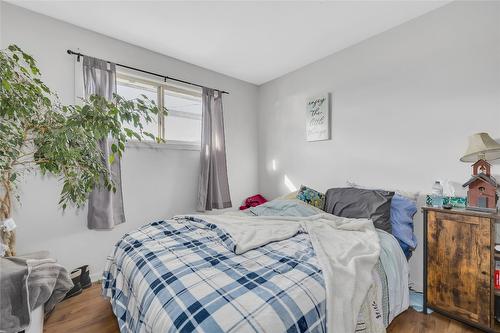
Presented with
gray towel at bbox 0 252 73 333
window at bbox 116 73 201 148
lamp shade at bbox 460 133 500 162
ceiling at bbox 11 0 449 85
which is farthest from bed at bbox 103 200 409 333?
ceiling at bbox 11 0 449 85

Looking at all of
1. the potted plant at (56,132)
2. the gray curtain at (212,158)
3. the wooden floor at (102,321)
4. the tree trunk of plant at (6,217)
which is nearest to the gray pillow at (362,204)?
the wooden floor at (102,321)

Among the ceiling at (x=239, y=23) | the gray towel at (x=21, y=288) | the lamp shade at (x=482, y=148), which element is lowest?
the gray towel at (x=21, y=288)

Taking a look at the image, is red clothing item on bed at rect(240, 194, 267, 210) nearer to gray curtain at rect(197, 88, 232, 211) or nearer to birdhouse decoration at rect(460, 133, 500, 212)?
gray curtain at rect(197, 88, 232, 211)

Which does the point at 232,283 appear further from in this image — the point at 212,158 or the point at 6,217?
the point at 212,158

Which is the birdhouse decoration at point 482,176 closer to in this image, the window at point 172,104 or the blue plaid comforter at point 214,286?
the blue plaid comforter at point 214,286

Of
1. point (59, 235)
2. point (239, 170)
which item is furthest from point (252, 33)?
point (59, 235)

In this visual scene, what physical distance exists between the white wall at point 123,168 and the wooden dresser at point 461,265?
2.49 metres

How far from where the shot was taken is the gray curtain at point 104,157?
232cm

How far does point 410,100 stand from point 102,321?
3267mm

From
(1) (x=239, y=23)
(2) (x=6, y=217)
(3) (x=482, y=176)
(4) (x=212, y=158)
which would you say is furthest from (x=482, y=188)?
(2) (x=6, y=217)

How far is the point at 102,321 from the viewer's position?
5.78 feet

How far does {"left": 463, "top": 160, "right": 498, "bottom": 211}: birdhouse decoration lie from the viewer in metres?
1.59

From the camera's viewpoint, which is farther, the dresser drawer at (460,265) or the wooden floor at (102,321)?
the wooden floor at (102,321)

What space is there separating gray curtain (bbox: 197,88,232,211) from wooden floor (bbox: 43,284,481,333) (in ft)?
4.89
